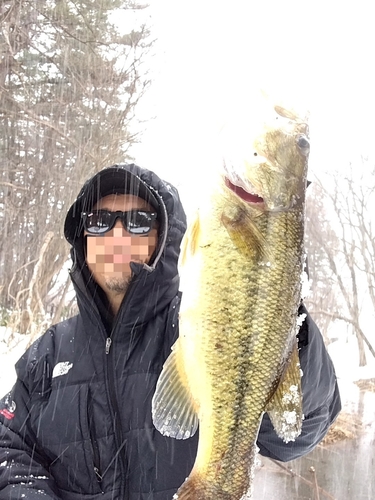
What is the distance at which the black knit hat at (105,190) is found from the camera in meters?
2.29

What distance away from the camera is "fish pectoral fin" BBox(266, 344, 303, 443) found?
1.59 meters

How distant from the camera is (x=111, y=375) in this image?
2178 millimetres

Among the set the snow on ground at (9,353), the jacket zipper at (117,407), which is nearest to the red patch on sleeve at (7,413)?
the jacket zipper at (117,407)

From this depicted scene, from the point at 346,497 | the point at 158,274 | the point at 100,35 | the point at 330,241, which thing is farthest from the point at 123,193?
the point at 330,241

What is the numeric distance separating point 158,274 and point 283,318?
2.60 ft

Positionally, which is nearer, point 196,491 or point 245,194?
point 196,491

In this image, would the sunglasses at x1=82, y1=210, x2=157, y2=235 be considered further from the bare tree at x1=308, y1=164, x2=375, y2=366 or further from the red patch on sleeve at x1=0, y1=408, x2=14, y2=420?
the bare tree at x1=308, y1=164, x2=375, y2=366

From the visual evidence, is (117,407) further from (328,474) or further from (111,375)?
(328,474)

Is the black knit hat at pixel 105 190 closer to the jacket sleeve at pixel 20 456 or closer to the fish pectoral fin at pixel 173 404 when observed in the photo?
the jacket sleeve at pixel 20 456

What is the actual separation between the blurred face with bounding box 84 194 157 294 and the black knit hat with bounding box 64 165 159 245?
0.29ft

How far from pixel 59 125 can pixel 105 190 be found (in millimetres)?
9674

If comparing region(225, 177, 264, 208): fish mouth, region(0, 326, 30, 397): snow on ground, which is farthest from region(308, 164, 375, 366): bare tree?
region(225, 177, 264, 208): fish mouth

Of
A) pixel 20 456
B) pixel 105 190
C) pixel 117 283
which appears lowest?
pixel 20 456

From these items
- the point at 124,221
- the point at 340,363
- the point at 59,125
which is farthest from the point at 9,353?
the point at 340,363
